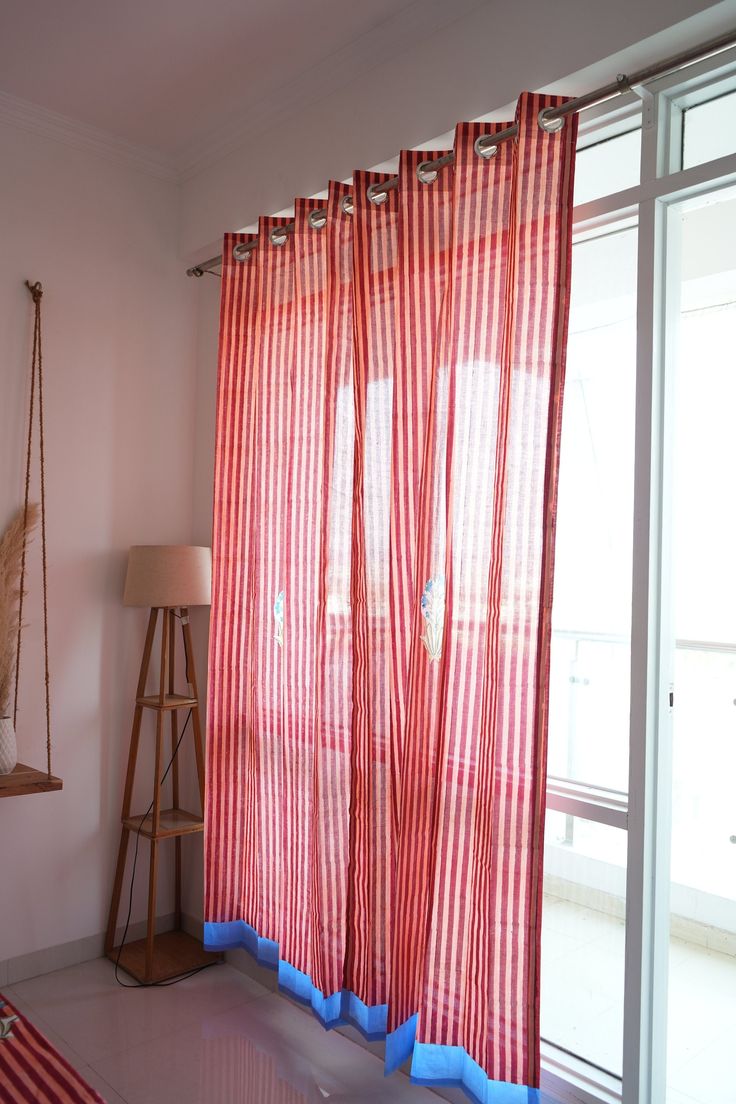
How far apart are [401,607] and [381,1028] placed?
3.81 feet

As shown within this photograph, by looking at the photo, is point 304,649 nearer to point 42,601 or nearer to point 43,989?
point 42,601

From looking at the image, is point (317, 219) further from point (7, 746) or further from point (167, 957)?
point (167, 957)

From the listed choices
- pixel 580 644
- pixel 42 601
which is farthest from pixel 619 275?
pixel 42 601

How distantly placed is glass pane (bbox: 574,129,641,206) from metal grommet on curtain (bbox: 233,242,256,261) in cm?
120

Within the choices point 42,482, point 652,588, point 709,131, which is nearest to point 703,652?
point 652,588

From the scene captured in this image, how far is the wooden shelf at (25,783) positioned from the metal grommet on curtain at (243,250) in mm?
1867

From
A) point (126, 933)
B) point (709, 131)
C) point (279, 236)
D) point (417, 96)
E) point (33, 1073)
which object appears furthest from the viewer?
point (126, 933)

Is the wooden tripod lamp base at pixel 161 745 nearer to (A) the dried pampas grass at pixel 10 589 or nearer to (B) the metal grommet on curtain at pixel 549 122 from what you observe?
(A) the dried pampas grass at pixel 10 589

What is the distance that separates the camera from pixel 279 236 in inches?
111

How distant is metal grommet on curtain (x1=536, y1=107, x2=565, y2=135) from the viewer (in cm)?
202

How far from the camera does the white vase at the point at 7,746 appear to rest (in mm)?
2777

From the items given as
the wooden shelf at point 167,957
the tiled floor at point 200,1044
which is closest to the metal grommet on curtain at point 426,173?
the tiled floor at point 200,1044

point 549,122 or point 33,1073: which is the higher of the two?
point 549,122

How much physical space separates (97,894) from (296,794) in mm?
1087
